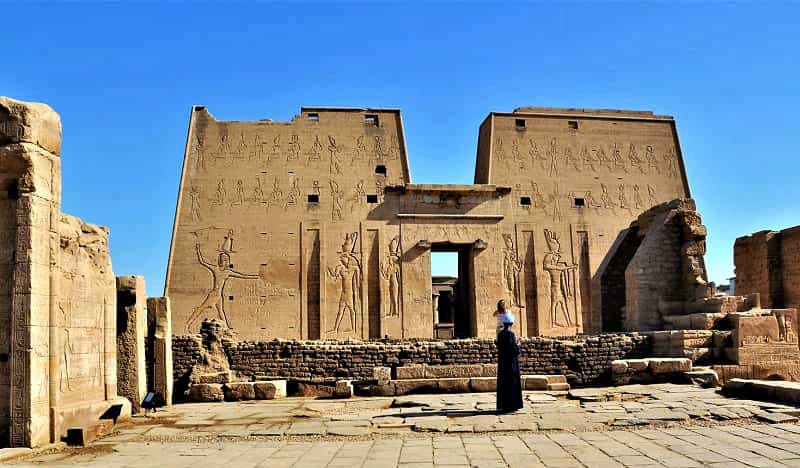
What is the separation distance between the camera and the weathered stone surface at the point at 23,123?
7.49 m

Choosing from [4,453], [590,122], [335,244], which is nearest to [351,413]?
[4,453]

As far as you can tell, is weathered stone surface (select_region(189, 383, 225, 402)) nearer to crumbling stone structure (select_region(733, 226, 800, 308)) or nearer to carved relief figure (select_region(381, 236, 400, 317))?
carved relief figure (select_region(381, 236, 400, 317))

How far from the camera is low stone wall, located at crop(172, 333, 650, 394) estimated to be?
13148mm

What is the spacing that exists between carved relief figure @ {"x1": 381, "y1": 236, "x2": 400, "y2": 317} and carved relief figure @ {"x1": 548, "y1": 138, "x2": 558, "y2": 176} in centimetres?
538

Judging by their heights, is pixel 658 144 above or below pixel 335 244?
above

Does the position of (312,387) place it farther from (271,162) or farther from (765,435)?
(271,162)

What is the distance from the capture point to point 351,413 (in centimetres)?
970

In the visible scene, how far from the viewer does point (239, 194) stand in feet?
66.3

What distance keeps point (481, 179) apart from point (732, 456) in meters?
16.4

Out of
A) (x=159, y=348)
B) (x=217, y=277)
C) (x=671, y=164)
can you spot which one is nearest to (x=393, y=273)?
(x=217, y=277)

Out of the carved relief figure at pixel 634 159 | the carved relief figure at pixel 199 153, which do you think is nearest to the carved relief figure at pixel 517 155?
the carved relief figure at pixel 634 159

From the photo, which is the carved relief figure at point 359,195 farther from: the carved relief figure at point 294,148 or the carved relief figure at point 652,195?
the carved relief figure at point 652,195

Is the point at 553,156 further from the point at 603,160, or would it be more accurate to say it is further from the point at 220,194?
the point at 220,194

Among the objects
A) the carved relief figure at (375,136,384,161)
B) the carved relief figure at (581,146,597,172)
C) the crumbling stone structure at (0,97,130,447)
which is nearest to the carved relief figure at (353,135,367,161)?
the carved relief figure at (375,136,384,161)
